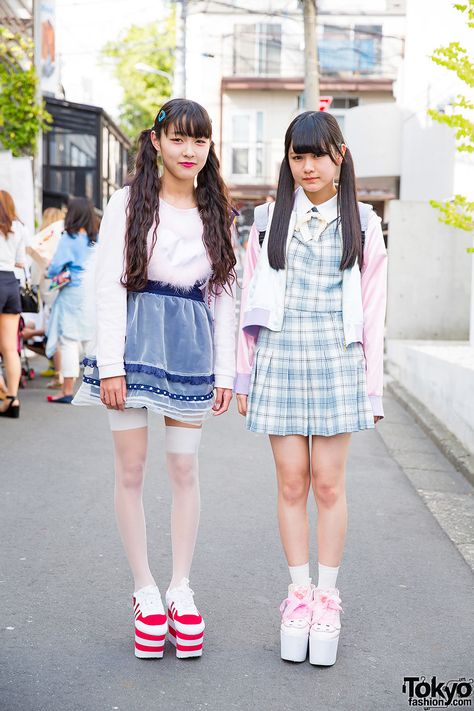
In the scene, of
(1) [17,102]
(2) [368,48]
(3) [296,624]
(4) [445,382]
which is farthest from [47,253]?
(2) [368,48]

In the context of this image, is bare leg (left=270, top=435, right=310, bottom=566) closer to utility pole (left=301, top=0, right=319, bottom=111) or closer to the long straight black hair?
the long straight black hair

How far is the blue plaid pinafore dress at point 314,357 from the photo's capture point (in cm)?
326

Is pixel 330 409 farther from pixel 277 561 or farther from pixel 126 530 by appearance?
pixel 277 561

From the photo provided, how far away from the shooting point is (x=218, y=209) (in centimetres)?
332

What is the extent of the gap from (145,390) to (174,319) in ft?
0.84

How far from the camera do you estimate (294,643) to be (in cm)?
320

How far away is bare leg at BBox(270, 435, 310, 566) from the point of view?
3307 mm

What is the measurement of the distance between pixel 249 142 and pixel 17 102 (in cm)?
2203

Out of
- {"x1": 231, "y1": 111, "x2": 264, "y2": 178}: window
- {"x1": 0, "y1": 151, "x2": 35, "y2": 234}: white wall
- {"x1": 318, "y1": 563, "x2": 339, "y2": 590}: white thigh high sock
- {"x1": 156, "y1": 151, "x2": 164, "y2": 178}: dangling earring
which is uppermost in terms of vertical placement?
{"x1": 231, "y1": 111, "x2": 264, "y2": 178}: window

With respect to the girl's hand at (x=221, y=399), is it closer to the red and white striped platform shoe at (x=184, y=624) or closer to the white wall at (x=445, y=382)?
the red and white striped platform shoe at (x=184, y=624)

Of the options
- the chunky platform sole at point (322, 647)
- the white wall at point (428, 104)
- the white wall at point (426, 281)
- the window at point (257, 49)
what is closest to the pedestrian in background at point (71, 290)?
the white wall at point (426, 281)

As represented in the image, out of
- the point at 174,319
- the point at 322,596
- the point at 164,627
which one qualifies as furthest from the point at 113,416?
the point at 322,596

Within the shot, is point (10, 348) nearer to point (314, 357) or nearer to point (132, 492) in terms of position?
point (132, 492)

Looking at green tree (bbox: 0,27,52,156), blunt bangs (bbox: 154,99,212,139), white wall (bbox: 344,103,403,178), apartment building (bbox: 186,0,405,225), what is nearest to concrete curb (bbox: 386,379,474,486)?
blunt bangs (bbox: 154,99,212,139)
